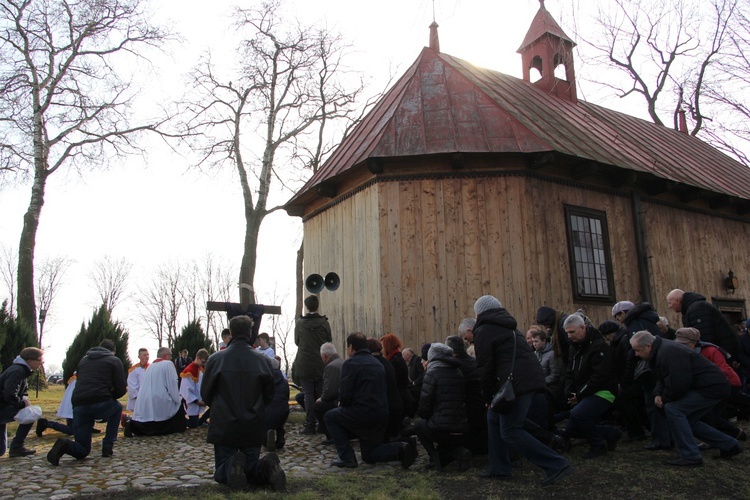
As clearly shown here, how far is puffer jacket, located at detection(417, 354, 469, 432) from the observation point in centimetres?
659

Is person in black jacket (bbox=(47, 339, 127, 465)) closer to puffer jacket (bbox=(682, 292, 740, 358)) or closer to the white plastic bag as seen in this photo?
the white plastic bag

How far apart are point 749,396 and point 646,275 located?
537 centimetres

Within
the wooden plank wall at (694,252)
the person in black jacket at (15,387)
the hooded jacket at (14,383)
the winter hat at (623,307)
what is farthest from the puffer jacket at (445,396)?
the wooden plank wall at (694,252)

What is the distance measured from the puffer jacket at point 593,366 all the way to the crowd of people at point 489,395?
0.4 inches

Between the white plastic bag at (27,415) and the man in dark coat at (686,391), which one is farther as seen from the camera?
the white plastic bag at (27,415)

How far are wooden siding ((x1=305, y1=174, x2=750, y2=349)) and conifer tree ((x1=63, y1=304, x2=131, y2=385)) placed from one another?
7790 millimetres

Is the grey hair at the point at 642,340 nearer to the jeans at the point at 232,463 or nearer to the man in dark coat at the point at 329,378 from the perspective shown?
the man in dark coat at the point at 329,378

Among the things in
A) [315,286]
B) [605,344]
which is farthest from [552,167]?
[605,344]

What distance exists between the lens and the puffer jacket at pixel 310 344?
9.95 meters

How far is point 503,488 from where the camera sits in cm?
595

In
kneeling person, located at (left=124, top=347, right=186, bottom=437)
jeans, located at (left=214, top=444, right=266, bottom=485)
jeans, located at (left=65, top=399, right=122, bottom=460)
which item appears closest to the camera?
jeans, located at (left=214, top=444, right=266, bottom=485)

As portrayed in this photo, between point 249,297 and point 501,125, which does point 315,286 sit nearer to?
point 501,125

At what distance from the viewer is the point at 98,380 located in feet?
26.5

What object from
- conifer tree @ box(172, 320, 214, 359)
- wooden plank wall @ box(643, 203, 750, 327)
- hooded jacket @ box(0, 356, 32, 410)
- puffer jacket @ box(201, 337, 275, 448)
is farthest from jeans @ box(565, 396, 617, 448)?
conifer tree @ box(172, 320, 214, 359)
